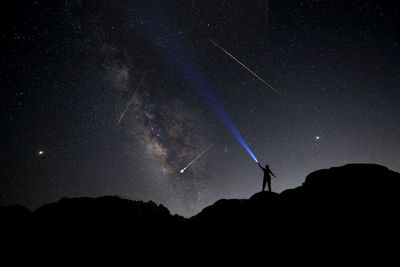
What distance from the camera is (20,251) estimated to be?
45.5 feet

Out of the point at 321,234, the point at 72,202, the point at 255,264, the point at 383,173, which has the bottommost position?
the point at 255,264

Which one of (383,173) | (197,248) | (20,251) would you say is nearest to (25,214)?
(20,251)

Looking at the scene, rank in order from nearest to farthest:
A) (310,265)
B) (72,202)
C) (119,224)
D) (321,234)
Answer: (310,265)
(321,234)
(119,224)
(72,202)

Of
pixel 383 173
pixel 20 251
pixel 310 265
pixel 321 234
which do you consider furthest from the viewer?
pixel 20 251

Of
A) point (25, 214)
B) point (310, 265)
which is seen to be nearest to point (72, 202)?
point (25, 214)

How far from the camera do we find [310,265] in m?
9.84

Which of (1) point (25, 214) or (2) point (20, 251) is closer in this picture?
(2) point (20, 251)

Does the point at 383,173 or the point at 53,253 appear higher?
the point at 383,173

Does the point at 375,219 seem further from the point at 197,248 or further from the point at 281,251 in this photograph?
the point at 197,248

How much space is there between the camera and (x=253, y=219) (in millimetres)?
13578

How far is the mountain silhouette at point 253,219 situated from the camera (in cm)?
1066

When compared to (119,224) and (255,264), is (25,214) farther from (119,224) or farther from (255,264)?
(255,264)

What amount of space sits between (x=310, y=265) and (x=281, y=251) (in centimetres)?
150

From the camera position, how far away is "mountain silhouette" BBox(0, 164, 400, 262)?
420 inches
